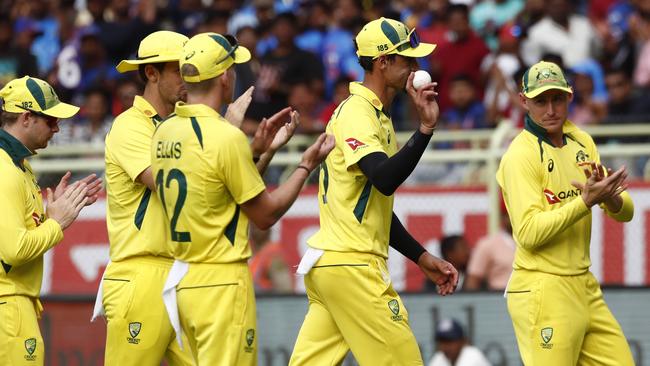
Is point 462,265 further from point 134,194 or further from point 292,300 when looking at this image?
point 134,194

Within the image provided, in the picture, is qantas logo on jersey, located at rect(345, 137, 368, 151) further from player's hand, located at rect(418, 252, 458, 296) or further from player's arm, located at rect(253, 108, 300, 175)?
player's hand, located at rect(418, 252, 458, 296)

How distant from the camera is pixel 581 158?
9.32 m

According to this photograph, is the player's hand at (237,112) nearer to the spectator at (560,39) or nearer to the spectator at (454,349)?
the spectator at (454,349)

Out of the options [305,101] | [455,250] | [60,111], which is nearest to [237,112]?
[60,111]

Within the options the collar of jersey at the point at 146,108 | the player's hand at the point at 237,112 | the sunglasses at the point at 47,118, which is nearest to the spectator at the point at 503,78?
the collar of jersey at the point at 146,108

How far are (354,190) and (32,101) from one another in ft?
6.81

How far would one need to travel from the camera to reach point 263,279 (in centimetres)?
1398

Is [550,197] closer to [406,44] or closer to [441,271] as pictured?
[441,271]

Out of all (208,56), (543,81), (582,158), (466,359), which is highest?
(208,56)

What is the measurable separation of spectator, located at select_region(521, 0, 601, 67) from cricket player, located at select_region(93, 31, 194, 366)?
308 inches

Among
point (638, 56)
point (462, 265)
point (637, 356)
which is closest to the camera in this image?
point (637, 356)

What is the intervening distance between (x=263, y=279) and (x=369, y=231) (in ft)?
17.0

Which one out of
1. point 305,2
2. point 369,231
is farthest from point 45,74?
point 369,231

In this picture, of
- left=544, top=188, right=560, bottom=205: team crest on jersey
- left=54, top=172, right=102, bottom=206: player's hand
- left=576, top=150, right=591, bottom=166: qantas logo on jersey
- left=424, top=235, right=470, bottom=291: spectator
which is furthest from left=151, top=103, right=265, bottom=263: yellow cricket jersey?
left=424, top=235, right=470, bottom=291: spectator
